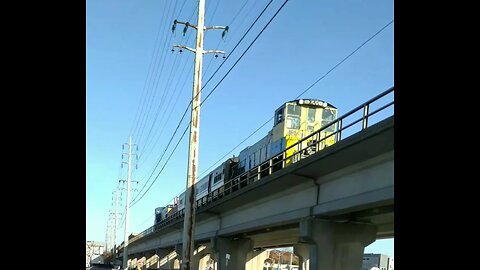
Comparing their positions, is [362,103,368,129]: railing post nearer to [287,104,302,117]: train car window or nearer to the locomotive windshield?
the locomotive windshield

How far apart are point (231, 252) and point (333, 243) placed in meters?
16.3

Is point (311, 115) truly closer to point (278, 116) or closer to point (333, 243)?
point (278, 116)

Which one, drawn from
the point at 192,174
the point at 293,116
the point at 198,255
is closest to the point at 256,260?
the point at 198,255

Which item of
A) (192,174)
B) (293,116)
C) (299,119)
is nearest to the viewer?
(192,174)

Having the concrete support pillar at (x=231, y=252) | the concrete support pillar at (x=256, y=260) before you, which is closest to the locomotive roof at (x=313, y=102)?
the concrete support pillar at (x=231, y=252)

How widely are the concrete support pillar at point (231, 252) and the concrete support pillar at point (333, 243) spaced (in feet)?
49.8

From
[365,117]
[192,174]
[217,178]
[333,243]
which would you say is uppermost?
[217,178]

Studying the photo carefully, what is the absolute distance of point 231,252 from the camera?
114ft

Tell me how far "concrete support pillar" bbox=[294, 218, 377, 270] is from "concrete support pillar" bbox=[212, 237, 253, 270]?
1516cm

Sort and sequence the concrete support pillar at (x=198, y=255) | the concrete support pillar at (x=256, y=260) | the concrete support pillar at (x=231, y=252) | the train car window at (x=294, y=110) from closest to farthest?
the train car window at (x=294, y=110) < the concrete support pillar at (x=231, y=252) < the concrete support pillar at (x=256, y=260) < the concrete support pillar at (x=198, y=255)

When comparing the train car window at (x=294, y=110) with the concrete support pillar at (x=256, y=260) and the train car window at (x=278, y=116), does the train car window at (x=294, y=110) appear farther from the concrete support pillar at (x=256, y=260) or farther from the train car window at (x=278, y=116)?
the concrete support pillar at (x=256, y=260)

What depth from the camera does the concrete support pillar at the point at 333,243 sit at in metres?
18.8

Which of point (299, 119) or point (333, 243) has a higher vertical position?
point (299, 119)
